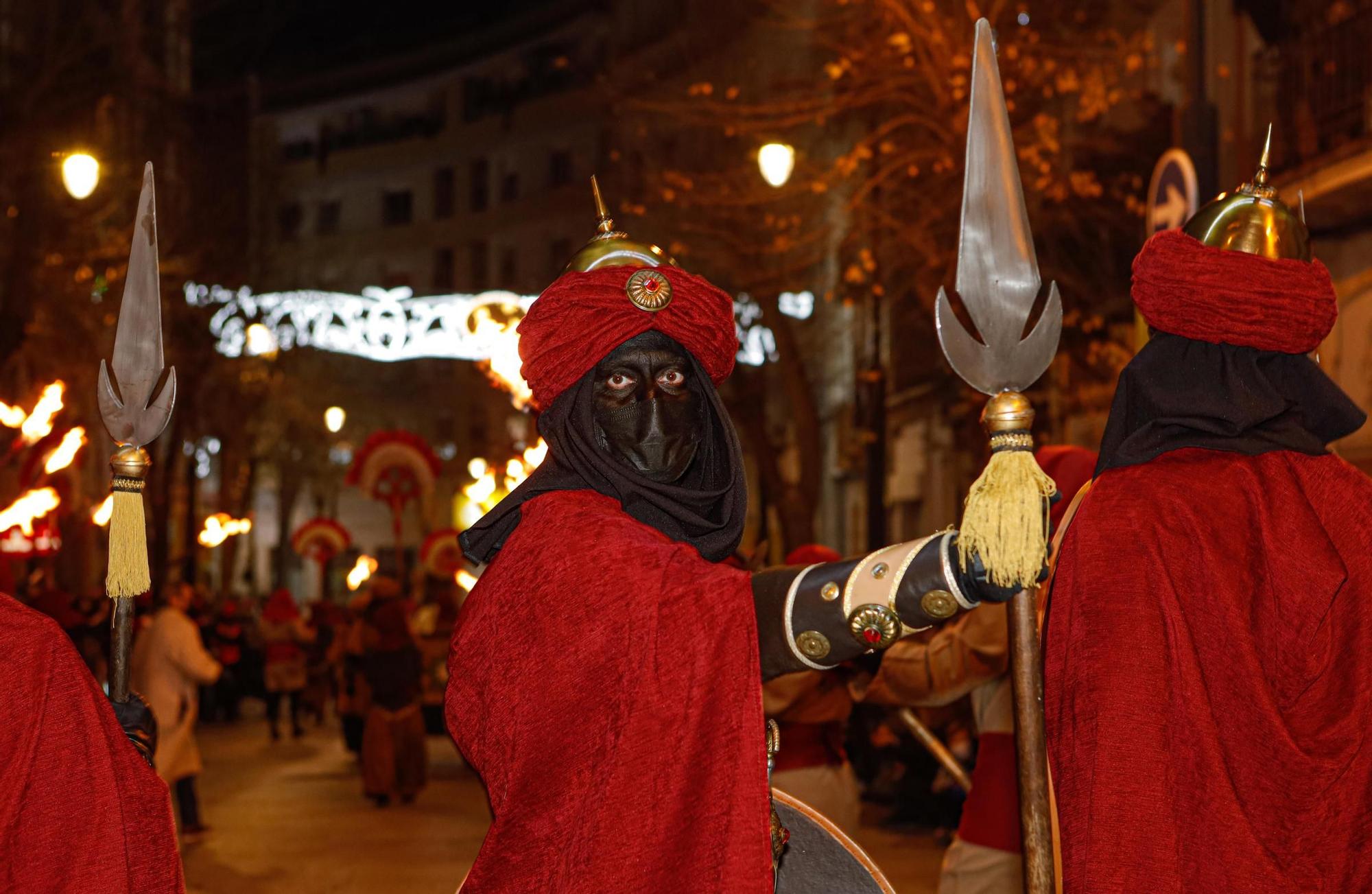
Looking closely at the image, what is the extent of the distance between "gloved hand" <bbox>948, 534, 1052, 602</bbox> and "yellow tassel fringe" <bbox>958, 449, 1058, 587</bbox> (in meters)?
0.01

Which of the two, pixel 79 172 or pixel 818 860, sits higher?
pixel 79 172

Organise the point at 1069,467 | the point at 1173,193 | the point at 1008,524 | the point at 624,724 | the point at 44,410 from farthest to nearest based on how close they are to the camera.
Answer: the point at 44,410 < the point at 1173,193 < the point at 1069,467 < the point at 624,724 < the point at 1008,524

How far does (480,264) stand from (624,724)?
6348 cm

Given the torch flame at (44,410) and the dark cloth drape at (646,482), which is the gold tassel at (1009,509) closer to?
the dark cloth drape at (646,482)

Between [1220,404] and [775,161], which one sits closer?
[1220,404]

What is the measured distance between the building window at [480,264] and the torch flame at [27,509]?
48.7 m

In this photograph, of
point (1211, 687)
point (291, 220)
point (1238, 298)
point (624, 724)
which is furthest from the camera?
point (291, 220)

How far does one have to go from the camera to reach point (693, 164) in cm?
3366

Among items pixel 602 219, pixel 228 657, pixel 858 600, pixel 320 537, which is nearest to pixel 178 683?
pixel 602 219

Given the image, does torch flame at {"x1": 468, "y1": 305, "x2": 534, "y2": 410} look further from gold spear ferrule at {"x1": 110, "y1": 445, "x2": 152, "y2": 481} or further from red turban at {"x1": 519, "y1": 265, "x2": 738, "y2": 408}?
red turban at {"x1": 519, "y1": 265, "x2": 738, "y2": 408}

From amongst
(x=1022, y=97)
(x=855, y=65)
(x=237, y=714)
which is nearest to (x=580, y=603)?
(x=1022, y=97)

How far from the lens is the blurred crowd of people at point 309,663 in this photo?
41.9 feet

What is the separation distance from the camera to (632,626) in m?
3.22

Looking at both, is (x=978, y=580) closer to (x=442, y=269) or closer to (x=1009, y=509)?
(x=1009, y=509)
